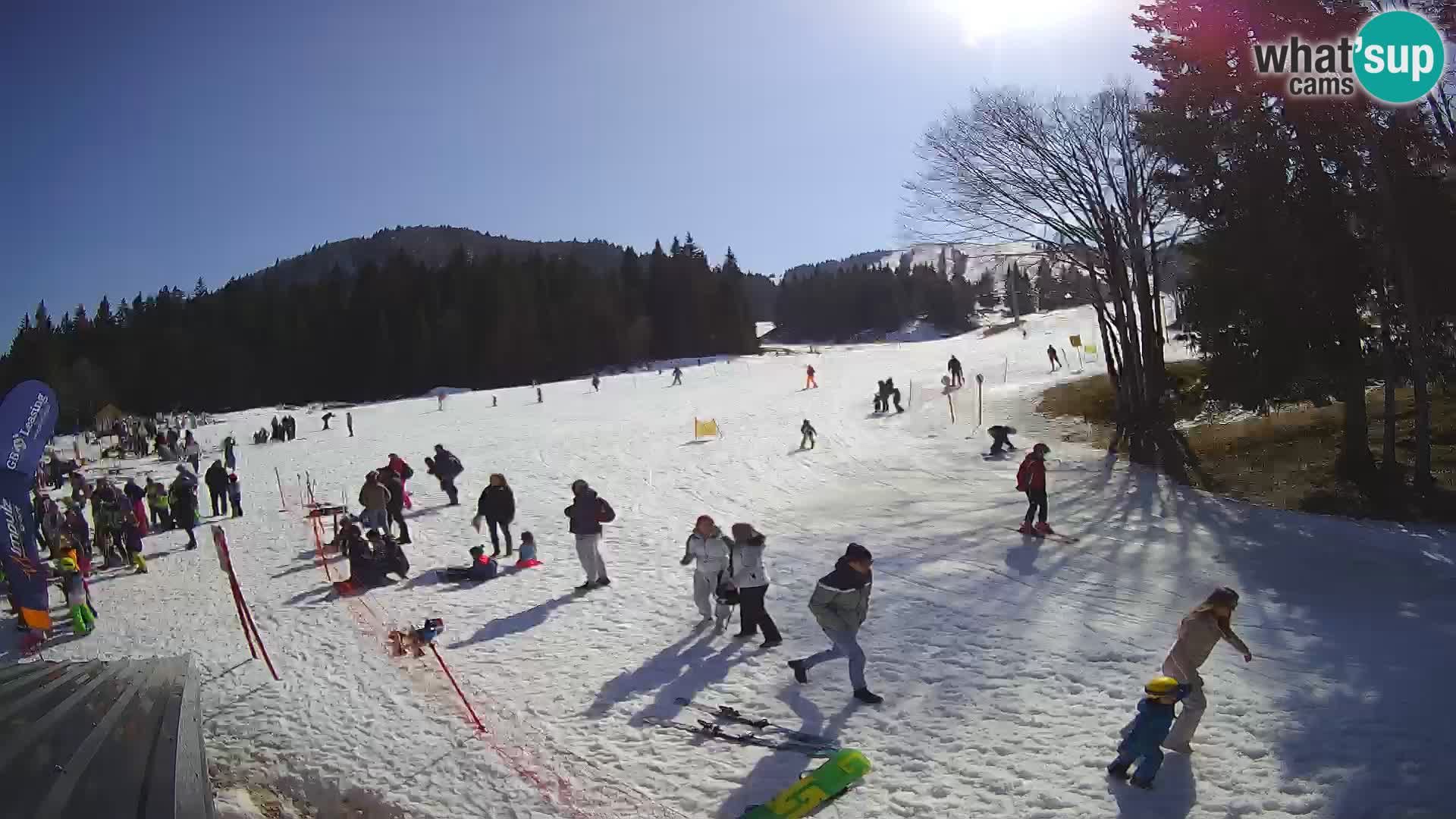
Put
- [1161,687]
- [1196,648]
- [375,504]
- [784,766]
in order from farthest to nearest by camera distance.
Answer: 1. [375,504]
2. [784,766]
3. [1196,648]
4. [1161,687]

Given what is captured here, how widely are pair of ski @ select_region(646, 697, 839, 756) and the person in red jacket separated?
791 centimetres

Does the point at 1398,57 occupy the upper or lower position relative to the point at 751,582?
upper

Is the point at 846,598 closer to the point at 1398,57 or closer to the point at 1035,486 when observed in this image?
the point at 1035,486

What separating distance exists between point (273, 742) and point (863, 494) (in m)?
13.2

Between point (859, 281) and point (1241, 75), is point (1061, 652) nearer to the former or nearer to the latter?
point (1241, 75)

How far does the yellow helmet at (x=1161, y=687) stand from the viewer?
19.8 feet

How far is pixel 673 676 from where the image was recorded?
9203 millimetres

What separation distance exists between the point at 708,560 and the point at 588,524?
262cm

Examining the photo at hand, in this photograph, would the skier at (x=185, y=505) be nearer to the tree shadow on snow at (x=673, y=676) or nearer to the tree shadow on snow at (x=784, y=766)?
the tree shadow on snow at (x=673, y=676)

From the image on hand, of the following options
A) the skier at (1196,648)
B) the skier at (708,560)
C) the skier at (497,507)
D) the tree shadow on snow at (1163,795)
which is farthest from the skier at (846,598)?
the skier at (497,507)

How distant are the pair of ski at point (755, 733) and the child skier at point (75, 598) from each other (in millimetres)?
9667

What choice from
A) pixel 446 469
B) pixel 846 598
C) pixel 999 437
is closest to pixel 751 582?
pixel 846 598

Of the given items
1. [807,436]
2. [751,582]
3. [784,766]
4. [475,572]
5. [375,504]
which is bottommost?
[784,766]

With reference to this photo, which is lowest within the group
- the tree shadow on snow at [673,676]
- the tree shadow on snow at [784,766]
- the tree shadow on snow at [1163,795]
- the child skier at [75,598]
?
the tree shadow on snow at [1163,795]
